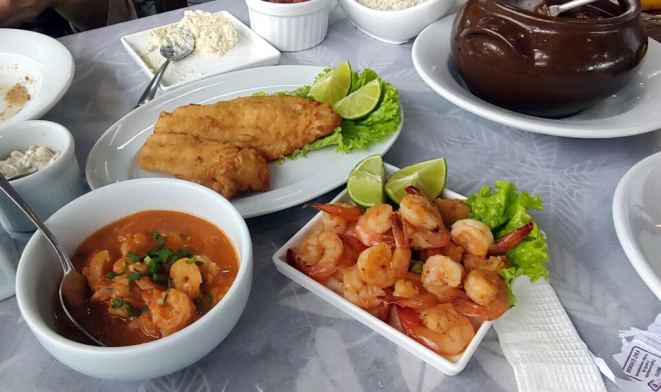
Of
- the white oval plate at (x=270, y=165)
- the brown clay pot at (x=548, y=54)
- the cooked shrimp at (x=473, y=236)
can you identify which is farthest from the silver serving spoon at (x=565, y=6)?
the cooked shrimp at (x=473, y=236)

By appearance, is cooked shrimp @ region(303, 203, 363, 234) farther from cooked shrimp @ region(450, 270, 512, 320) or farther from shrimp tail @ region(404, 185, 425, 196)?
cooked shrimp @ region(450, 270, 512, 320)

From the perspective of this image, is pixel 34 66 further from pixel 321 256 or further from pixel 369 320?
pixel 369 320

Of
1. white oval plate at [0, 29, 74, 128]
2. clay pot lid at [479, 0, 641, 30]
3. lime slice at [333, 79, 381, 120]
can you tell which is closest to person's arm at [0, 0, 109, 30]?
white oval plate at [0, 29, 74, 128]

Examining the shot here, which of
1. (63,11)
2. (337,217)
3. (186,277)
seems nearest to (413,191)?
(337,217)

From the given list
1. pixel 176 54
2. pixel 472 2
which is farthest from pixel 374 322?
pixel 176 54

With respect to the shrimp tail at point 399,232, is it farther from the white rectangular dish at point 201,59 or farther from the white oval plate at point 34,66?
the white oval plate at point 34,66

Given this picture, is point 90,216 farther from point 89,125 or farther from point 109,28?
point 109,28

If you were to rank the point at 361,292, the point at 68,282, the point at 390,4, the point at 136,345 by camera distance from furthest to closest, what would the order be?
the point at 390,4 < the point at 361,292 < the point at 68,282 < the point at 136,345
